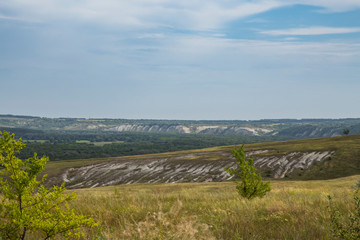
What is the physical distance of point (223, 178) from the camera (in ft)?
268

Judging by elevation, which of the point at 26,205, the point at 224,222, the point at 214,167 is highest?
the point at 26,205

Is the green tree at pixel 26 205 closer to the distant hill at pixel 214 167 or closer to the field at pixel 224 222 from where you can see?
the field at pixel 224 222

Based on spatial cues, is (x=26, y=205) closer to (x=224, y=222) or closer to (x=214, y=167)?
(x=224, y=222)

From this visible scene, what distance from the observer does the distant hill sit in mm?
79125

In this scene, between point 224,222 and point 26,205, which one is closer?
point 26,205

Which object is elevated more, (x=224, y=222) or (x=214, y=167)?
(x=224, y=222)

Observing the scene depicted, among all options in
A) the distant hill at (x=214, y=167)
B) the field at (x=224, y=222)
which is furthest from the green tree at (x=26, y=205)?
the distant hill at (x=214, y=167)

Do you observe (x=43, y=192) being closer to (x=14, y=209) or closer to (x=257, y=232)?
(x=14, y=209)

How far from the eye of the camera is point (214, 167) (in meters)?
93.2

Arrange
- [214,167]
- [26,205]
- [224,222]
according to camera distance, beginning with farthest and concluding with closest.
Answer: [214,167] < [224,222] < [26,205]

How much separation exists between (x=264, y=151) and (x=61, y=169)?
73.8 meters

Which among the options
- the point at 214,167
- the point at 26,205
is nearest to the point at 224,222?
the point at 26,205

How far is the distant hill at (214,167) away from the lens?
79125 millimetres

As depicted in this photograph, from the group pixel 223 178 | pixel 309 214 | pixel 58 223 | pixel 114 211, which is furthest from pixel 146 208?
pixel 223 178
